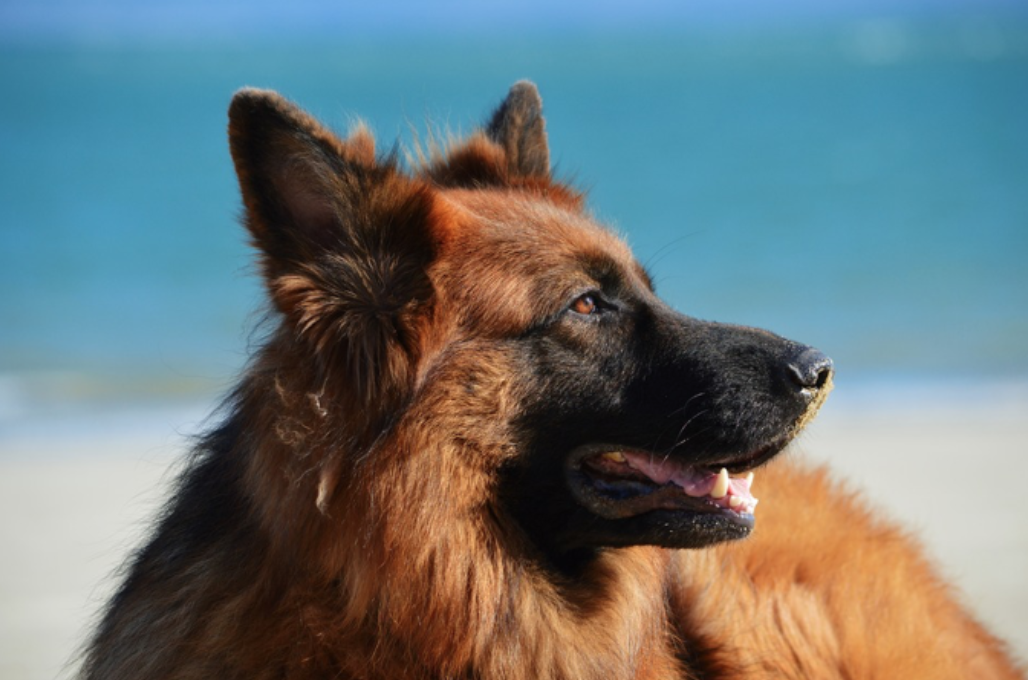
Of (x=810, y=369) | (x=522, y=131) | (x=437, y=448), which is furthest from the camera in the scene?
(x=522, y=131)

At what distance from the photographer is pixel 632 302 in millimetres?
3742

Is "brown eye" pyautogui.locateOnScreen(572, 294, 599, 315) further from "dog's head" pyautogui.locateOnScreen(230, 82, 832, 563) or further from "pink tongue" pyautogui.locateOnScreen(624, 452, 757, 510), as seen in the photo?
"pink tongue" pyautogui.locateOnScreen(624, 452, 757, 510)

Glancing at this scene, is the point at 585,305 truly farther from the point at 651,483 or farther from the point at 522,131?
the point at 522,131

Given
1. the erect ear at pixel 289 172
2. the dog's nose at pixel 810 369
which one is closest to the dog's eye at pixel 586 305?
the dog's nose at pixel 810 369

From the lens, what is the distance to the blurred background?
12.2m

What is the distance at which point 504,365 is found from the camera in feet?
11.5

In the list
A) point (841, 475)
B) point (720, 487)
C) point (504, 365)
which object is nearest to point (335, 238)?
point (504, 365)

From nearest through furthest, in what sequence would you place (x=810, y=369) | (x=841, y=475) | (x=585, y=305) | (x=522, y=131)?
(x=810, y=369), (x=585, y=305), (x=522, y=131), (x=841, y=475)

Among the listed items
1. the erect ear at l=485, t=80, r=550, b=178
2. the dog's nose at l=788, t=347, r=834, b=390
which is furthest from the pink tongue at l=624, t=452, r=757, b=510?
the erect ear at l=485, t=80, r=550, b=178

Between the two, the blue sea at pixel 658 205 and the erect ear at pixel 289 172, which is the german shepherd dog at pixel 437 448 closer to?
the erect ear at pixel 289 172

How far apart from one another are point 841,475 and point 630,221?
18317 millimetres

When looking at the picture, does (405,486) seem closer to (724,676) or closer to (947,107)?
(724,676)

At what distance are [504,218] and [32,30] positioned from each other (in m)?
128

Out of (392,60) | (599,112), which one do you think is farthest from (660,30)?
(599,112)
